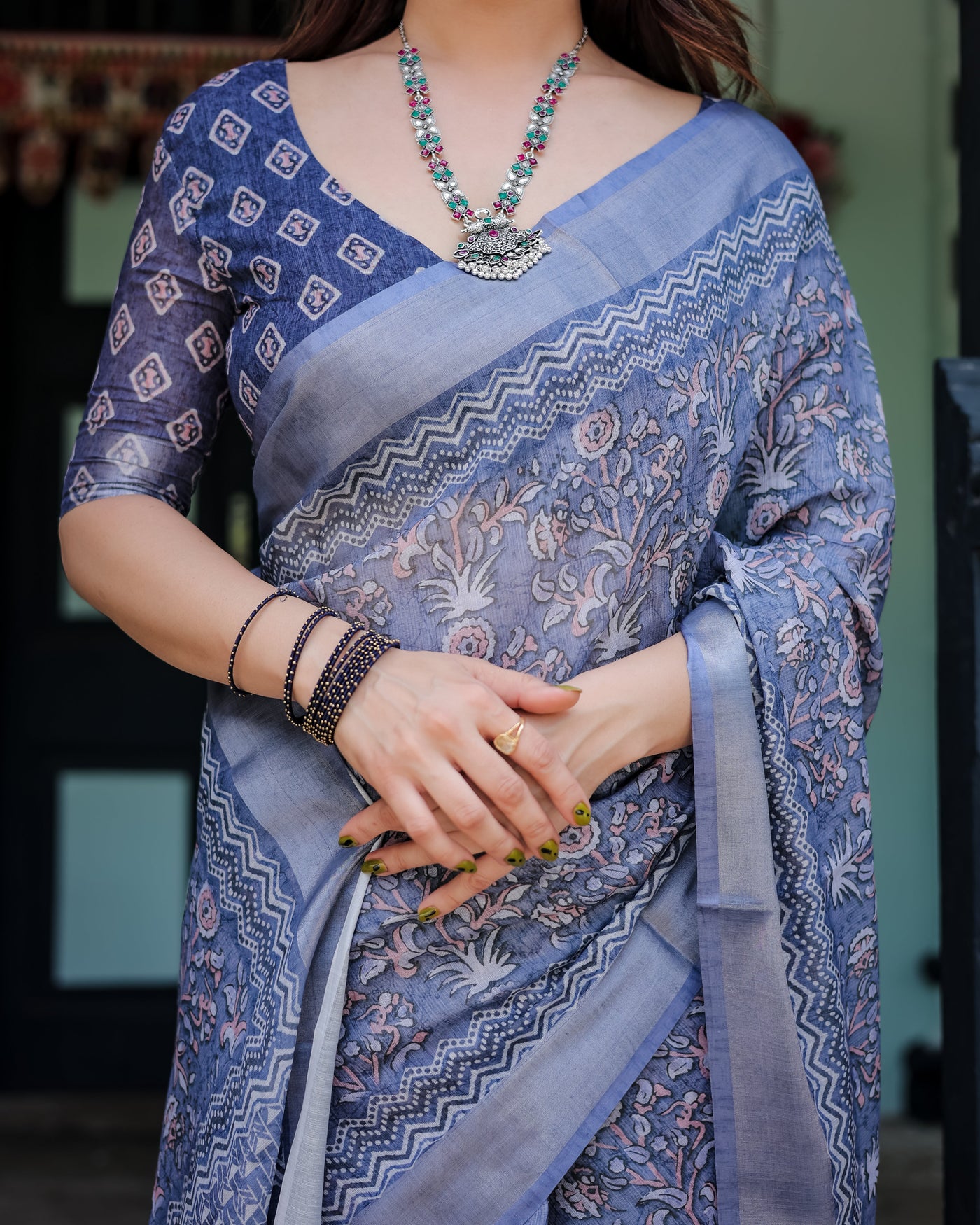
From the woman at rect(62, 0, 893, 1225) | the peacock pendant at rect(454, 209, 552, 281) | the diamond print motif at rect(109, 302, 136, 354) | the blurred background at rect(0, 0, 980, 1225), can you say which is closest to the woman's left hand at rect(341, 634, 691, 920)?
the woman at rect(62, 0, 893, 1225)

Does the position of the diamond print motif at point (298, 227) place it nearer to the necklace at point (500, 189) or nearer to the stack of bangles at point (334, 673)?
the necklace at point (500, 189)

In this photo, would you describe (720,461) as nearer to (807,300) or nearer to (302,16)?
(807,300)

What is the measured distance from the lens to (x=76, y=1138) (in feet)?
9.24

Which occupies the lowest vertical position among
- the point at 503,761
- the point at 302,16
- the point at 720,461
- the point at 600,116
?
the point at 503,761

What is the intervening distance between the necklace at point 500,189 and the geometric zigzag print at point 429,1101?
47cm

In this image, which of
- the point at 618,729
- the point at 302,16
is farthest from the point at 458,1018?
the point at 302,16

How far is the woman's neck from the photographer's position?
39.3 inches

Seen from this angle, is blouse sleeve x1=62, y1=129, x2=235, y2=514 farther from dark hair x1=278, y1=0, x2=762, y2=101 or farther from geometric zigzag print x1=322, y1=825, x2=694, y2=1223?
geometric zigzag print x1=322, y1=825, x2=694, y2=1223

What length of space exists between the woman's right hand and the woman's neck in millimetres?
486

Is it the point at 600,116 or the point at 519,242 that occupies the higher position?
the point at 600,116

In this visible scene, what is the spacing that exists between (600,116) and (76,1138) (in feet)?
8.36

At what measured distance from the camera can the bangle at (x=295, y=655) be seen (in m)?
0.84

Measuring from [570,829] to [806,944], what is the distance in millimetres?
180

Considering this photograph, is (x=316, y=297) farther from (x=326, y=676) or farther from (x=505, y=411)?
(x=326, y=676)
